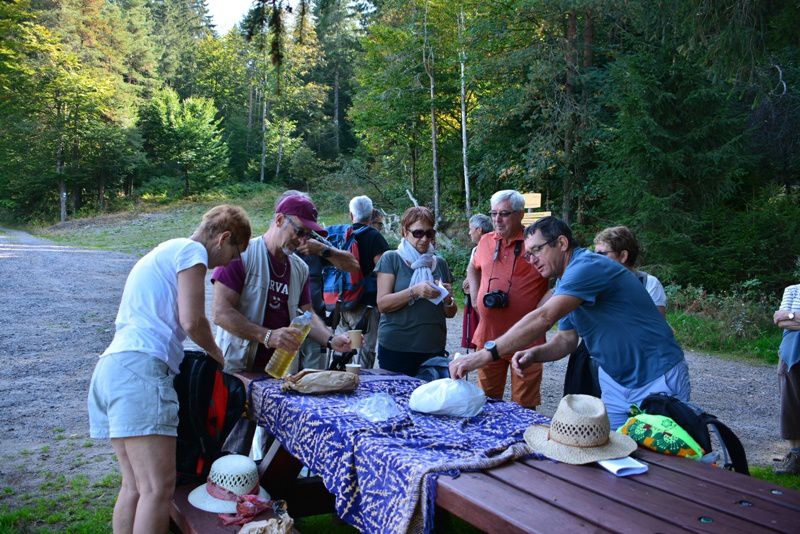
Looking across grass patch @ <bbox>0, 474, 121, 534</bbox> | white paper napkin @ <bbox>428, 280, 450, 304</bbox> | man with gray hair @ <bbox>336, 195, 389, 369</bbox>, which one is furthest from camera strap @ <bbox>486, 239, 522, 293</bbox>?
grass patch @ <bbox>0, 474, 121, 534</bbox>

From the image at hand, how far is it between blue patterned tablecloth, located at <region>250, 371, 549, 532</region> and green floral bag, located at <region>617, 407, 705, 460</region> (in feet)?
1.26

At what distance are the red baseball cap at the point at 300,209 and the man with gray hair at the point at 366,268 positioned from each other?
1.76 metres

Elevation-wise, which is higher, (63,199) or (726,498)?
(63,199)

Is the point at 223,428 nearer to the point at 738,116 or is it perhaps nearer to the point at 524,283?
the point at 524,283

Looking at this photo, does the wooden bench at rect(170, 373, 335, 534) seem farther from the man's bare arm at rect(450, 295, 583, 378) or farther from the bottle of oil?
the man's bare arm at rect(450, 295, 583, 378)

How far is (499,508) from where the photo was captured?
5.69 ft

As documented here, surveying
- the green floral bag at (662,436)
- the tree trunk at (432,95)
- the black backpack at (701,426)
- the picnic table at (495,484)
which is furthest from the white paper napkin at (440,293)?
the tree trunk at (432,95)

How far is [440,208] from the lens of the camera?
21.9 meters

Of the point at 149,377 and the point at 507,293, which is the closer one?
the point at 149,377

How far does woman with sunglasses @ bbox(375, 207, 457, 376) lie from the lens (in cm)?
414

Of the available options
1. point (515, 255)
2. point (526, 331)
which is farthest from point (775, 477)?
point (526, 331)

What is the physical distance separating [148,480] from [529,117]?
1696 centimetres

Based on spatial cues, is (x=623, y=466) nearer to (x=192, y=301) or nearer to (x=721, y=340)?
(x=192, y=301)

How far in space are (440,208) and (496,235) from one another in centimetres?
1751
